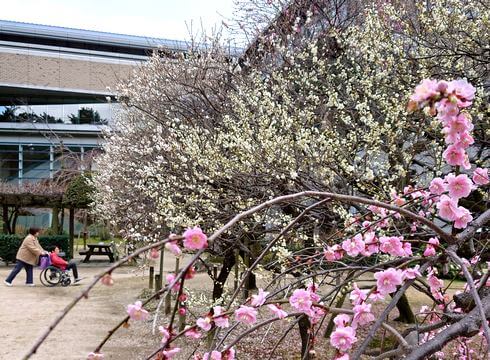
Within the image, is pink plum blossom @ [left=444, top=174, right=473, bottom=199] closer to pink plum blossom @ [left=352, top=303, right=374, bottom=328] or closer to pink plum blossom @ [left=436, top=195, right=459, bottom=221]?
pink plum blossom @ [left=436, top=195, right=459, bottom=221]

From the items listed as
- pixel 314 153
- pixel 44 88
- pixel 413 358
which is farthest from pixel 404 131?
pixel 44 88

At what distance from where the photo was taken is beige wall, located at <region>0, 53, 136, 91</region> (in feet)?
87.8

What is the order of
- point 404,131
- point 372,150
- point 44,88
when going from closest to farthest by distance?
point 372,150 < point 404,131 < point 44,88

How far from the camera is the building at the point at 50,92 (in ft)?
89.1

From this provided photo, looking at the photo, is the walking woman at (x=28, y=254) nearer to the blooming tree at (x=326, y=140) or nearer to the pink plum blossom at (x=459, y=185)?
the blooming tree at (x=326, y=140)

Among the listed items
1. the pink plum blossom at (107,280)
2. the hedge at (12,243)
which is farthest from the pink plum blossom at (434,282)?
the hedge at (12,243)

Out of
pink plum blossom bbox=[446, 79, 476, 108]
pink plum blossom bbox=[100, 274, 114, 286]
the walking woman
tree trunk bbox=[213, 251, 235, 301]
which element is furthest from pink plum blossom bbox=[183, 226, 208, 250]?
the walking woman

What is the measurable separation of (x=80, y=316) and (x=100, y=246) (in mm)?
8832

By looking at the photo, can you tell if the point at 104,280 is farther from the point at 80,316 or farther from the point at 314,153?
the point at 80,316

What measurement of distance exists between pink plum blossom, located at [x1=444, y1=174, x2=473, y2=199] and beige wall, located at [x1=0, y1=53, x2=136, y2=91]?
85.9 feet

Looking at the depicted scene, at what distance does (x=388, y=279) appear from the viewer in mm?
1841

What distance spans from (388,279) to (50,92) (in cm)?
2876

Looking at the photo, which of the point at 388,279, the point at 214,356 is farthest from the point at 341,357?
the point at 214,356

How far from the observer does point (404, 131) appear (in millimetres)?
5637
